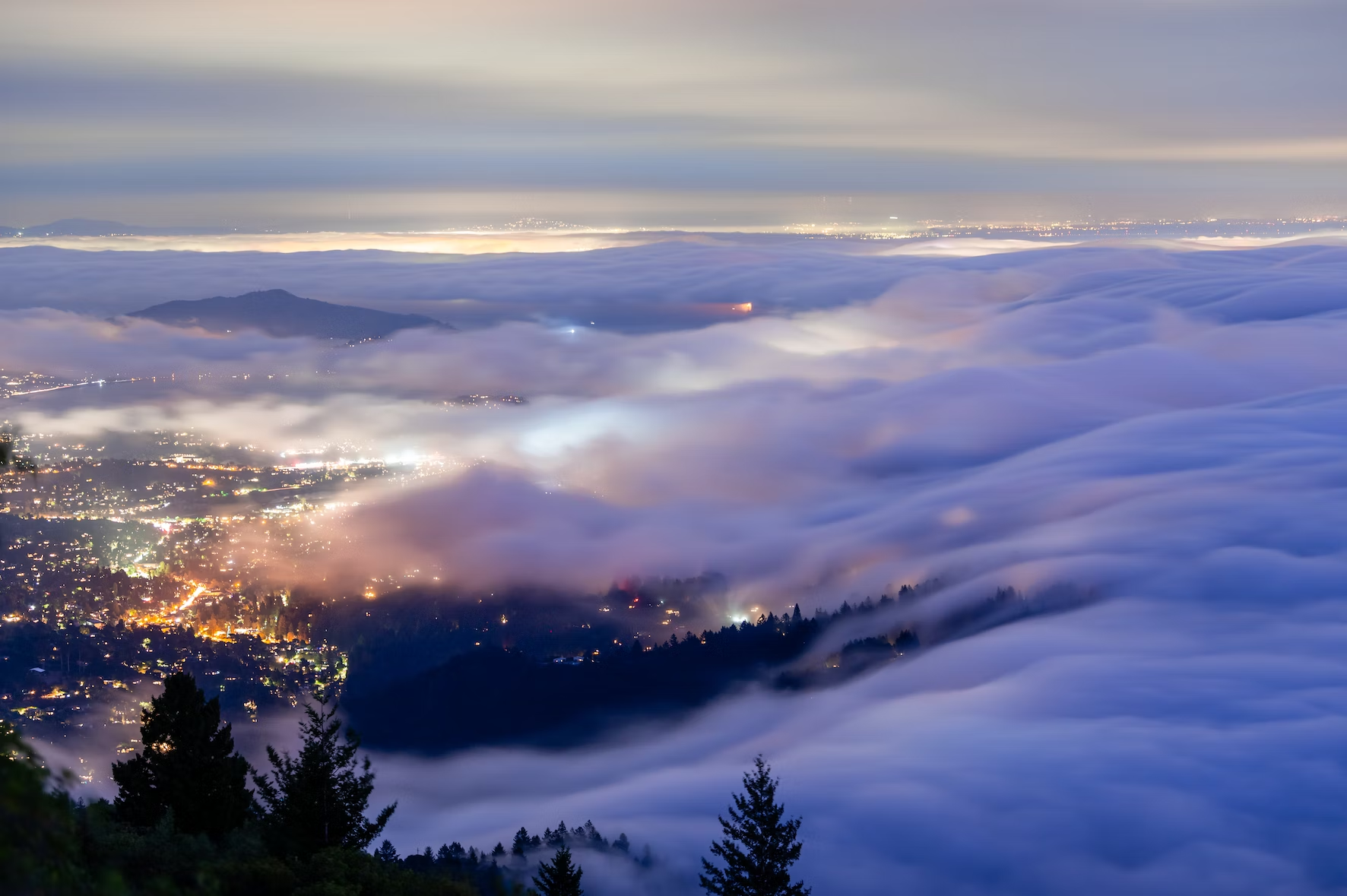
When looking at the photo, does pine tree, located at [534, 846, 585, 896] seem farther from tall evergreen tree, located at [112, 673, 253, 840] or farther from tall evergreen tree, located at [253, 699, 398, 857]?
tall evergreen tree, located at [112, 673, 253, 840]

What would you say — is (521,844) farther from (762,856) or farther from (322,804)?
(322,804)

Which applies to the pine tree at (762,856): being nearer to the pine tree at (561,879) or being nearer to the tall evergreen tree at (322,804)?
the pine tree at (561,879)

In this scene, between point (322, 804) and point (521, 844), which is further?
point (521, 844)

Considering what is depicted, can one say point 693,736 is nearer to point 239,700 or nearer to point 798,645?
point 798,645

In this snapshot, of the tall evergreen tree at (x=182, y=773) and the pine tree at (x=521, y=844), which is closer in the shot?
the tall evergreen tree at (x=182, y=773)

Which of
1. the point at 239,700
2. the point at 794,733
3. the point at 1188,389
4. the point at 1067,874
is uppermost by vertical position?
the point at 1188,389

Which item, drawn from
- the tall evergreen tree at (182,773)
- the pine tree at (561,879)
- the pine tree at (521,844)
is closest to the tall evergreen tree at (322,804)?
the tall evergreen tree at (182,773)

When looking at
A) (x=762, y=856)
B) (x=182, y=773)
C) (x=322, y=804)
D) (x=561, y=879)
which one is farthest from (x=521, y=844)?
(x=182, y=773)

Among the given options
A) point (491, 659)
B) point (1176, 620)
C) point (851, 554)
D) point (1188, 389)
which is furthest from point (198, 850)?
point (1188, 389)

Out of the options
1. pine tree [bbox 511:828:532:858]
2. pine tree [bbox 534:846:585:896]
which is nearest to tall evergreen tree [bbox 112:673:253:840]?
pine tree [bbox 534:846:585:896]
